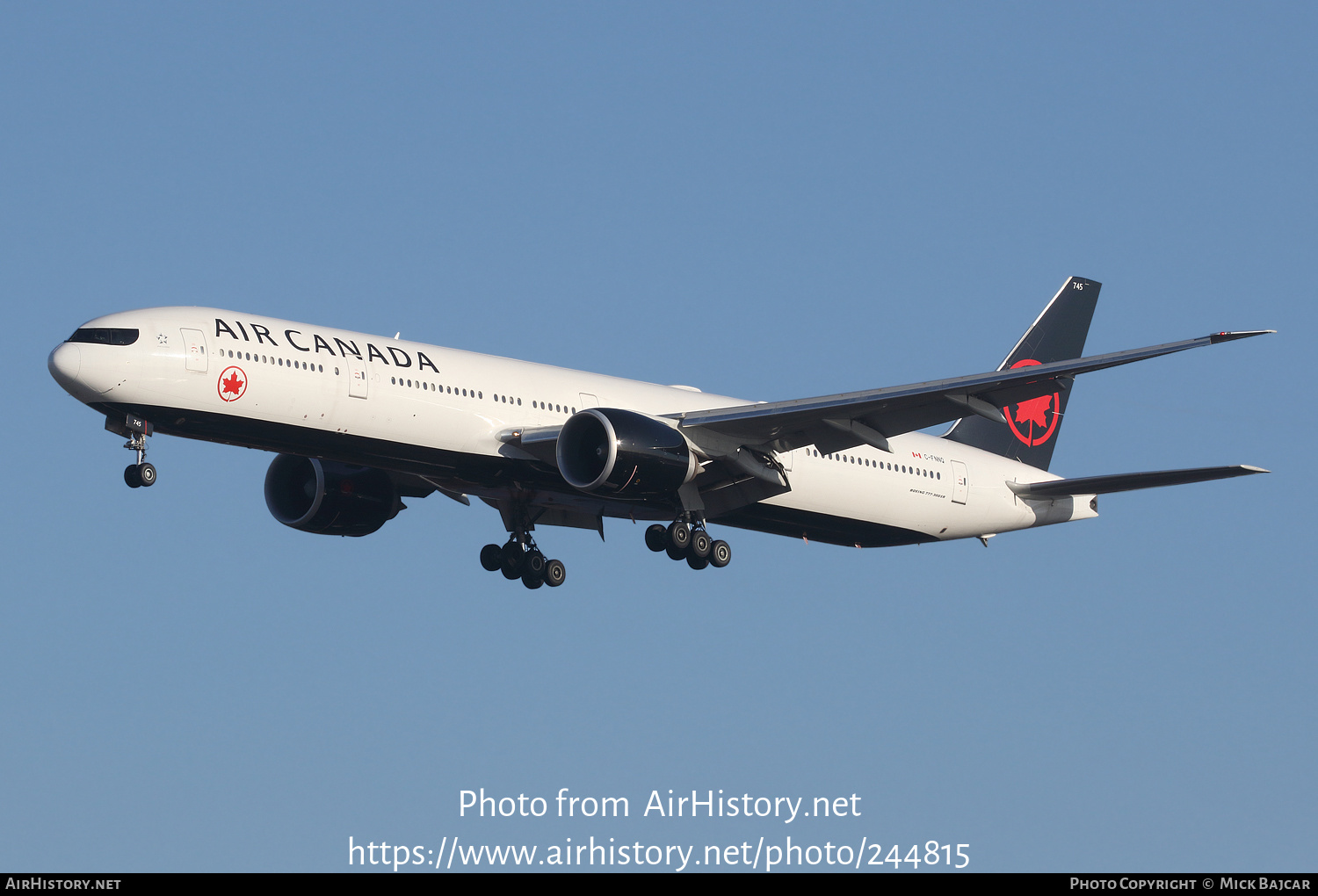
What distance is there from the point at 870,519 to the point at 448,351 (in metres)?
12.5

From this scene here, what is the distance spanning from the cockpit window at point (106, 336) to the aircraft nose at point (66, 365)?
13.3 inches

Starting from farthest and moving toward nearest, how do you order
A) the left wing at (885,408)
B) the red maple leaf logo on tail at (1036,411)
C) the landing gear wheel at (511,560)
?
the red maple leaf logo on tail at (1036,411)
the landing gear wheel at (511,560)
the left wing at (885,408)

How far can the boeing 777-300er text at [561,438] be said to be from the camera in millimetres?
35938

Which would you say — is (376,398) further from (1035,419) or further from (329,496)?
(1035,419)

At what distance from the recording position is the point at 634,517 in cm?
4447

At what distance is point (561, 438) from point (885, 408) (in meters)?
7.42

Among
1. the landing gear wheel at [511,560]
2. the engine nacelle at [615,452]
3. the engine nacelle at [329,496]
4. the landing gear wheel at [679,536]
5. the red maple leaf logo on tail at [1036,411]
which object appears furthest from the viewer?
the red maple leaf logo on tail at [1036,411]

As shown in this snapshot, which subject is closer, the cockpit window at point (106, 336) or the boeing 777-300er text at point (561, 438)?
the cockpit window at point (106, 336)

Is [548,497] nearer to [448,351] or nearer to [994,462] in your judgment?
[448,351]

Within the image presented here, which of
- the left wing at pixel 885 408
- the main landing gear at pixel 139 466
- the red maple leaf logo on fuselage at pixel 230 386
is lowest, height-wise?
the main landing gear at pixel 139 466

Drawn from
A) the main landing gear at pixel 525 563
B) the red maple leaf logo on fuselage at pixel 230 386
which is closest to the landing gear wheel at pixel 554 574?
the main landing gear at pixel 525 563

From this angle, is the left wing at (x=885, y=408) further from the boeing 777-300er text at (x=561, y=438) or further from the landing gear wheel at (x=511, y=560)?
the landing gear wheel at (x=511, y=560)

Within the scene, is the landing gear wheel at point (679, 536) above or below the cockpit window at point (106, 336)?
above

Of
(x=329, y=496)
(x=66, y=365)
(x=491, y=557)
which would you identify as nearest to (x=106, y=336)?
(x=66, y=365)
